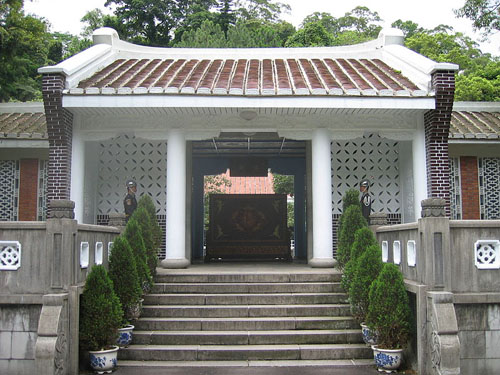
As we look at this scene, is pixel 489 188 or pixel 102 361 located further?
pixel 489 188

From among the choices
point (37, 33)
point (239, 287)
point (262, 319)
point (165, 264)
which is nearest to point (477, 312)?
point (262, 319)

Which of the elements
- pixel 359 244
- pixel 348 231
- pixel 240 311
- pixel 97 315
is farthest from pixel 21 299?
pixel 348 231

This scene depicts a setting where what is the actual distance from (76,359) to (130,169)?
20.4 feet

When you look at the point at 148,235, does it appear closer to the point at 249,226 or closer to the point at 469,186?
the point at 249,226

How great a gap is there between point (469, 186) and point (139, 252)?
7.80 m

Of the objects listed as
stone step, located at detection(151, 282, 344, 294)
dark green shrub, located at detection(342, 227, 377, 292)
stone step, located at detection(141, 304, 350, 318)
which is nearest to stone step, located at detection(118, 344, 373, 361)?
stone step, located at detection(141, 304, 350, 318)

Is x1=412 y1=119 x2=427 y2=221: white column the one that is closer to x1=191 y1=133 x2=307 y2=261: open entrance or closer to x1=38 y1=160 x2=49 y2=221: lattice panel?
x1=191 y1=133 x2=307 y2=261: open entrance

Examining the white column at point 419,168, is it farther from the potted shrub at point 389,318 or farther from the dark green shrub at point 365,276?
the potted shrub at point 389,318

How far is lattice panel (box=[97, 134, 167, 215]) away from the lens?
40.4 ft

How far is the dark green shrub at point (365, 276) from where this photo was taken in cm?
749

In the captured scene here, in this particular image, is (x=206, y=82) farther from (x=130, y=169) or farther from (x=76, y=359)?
(x=76, y=359)

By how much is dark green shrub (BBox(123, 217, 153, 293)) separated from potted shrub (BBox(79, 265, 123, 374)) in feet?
3.93

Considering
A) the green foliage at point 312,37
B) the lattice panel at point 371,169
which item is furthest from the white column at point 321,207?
the green foliage at point 312,37

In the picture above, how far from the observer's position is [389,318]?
686 centimetres
